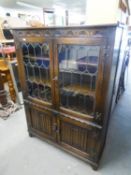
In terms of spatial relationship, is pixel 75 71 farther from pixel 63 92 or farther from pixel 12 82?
pixel 12 82

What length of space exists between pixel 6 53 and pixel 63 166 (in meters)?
2.30

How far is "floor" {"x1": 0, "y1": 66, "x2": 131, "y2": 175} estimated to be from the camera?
1.60 meters

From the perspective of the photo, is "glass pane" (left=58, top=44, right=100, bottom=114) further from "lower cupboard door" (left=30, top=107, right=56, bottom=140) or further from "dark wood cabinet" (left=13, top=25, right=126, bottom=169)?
"lower cupboard door" (left=30, top=107, right=56, bottom=140)

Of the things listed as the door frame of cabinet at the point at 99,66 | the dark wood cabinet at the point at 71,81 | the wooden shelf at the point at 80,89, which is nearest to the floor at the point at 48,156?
the dark wood cabinet at the point at 71,81

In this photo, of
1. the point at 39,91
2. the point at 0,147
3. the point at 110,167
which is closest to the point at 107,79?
the point at 39,91

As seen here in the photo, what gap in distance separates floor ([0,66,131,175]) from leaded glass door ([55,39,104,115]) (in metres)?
0.73

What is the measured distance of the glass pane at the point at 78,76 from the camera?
1.22m

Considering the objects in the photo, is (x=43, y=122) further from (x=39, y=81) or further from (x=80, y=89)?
(x=80, y=89)

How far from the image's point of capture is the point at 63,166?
1646mm

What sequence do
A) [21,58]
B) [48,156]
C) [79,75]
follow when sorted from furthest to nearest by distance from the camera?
[48,156] < [21,58] < [79,75]

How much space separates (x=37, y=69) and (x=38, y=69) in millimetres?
19

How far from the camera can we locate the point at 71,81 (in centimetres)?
144

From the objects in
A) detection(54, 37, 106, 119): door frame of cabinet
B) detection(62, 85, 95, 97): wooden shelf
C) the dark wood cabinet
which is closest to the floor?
the dark wood cabinet

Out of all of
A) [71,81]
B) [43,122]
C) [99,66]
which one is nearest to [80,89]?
[71,81]
